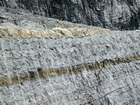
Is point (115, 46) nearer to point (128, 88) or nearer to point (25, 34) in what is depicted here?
point (128, 88)

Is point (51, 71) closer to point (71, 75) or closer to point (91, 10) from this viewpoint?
point (71, 75)

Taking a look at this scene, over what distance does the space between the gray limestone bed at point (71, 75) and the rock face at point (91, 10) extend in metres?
13.9

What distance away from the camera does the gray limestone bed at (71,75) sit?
917 cm

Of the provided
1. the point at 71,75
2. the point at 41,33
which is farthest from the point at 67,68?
the point at 41,33

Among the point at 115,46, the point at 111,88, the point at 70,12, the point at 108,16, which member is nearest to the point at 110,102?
the point at 111,88

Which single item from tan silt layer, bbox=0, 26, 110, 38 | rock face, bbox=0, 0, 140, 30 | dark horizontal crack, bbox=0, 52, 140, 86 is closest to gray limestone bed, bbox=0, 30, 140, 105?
dark horizontal crack, bbox=0, 52, 140, 86

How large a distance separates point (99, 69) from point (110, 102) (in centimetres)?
137

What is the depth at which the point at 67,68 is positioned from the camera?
10586 millimetres

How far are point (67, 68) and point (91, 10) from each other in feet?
64.2

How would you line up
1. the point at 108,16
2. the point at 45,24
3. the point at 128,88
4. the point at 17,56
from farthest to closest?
the point at 108,16 → the point at 45,24 → the point at 128,88 → the point at 17,56

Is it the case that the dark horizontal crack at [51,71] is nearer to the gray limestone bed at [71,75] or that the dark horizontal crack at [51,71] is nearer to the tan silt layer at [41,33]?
the gray limestone bed at [71,75]

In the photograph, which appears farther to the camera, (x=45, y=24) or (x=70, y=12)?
(x=70, y=12)

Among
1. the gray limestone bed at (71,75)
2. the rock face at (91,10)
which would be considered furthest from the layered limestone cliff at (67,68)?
the rock face at (91,10)

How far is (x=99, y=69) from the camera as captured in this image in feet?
38.8
